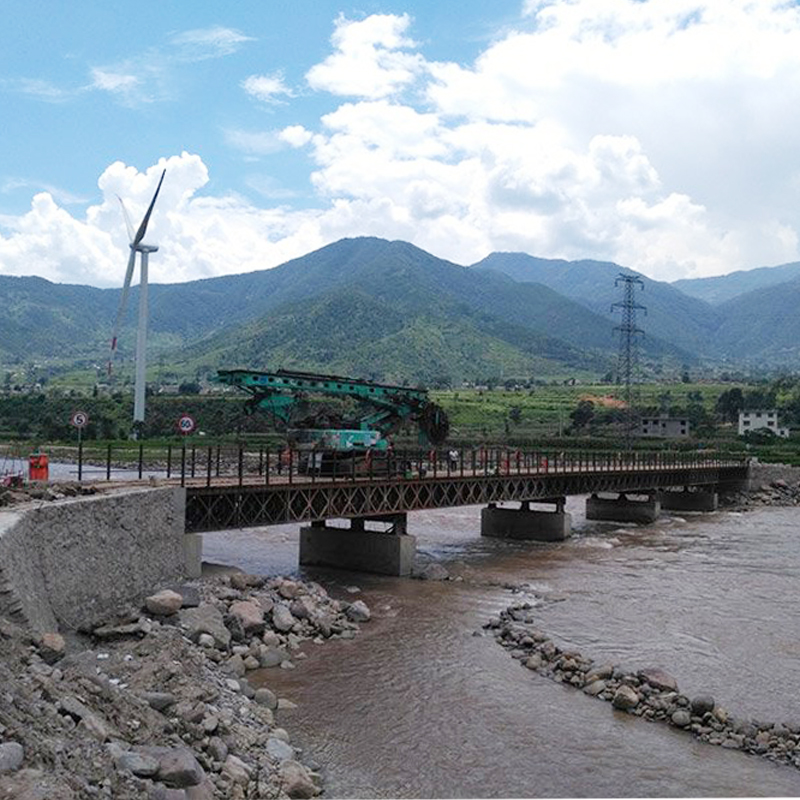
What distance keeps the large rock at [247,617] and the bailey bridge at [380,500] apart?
3567mm

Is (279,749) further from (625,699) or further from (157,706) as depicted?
(625,699)

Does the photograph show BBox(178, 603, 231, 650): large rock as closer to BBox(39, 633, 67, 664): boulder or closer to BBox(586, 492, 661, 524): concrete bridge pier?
BBox(39, 633, 67, 664): boulder

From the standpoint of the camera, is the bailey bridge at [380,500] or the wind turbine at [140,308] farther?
the wind turbine at [140,308]

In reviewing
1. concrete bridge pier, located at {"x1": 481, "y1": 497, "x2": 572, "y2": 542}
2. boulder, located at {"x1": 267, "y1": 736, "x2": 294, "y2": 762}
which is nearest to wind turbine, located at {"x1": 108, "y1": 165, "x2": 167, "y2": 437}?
concrete bridge pier, located at {"x1": 481, "y1": 497, "x2": 572, "y2": 542}

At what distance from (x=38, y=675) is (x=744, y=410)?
14686 cm

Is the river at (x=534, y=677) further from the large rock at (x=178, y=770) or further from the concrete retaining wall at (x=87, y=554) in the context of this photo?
the concrete retaining wall at (x=87, y=554)

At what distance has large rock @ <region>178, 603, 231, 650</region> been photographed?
2047 centimetres

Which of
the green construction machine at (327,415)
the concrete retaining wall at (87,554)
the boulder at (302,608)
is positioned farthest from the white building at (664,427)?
the concrete retaining wall at (87,554)

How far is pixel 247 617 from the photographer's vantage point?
73.5 ft

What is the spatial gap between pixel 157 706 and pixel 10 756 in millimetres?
5322

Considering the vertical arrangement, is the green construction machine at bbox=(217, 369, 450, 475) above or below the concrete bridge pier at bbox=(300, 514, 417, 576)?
above

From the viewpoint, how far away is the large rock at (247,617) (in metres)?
22.0

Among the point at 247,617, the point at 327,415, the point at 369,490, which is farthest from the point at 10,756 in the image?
the point at 327,415

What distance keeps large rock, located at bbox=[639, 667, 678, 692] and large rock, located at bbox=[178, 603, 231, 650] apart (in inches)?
392
